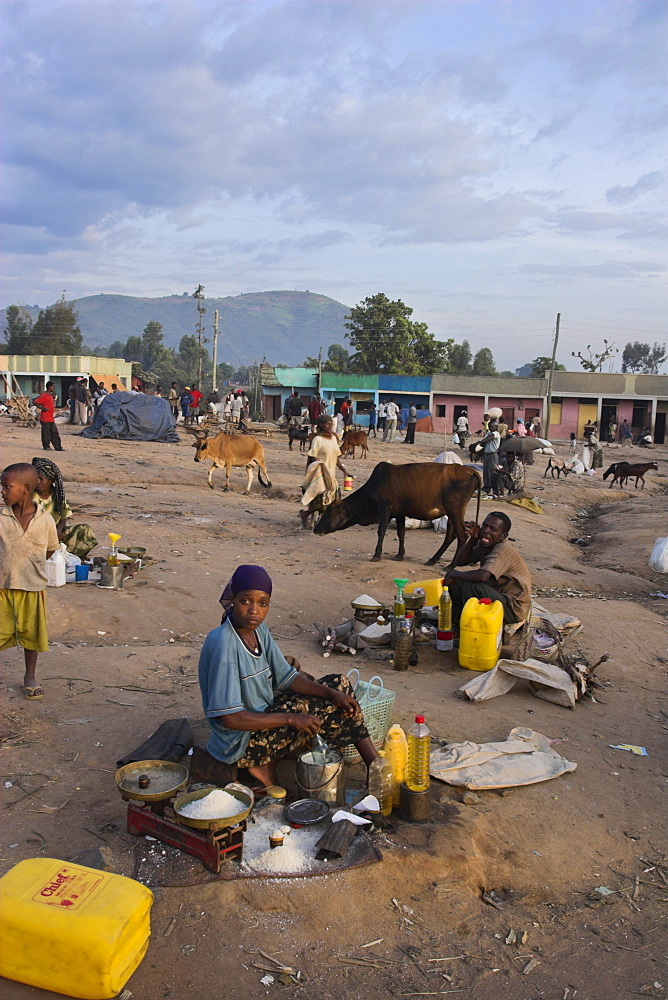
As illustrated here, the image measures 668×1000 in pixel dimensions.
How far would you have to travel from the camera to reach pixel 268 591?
4012 mm

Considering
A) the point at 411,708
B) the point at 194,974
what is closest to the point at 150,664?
the point at 411,708

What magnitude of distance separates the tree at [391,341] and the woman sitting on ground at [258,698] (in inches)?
2000

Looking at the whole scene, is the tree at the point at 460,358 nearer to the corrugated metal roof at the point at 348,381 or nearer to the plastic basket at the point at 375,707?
the corrugated metal roof at the point at 348,381

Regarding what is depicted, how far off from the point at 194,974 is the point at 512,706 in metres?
3.51

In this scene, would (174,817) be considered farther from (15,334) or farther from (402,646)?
(15,334)

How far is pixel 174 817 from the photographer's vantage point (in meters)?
3.76

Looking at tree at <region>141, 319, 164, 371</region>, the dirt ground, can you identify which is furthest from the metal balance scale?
tree at <region>141, 319, 164, 371</region>

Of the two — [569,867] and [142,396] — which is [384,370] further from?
[569,867]

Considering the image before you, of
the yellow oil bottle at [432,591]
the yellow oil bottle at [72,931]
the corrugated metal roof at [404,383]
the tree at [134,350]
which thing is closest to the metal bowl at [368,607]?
the yellow oil bottle at [432,591]

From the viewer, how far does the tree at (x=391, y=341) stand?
54.6 meters

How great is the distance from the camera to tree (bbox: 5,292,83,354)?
6303 centimetres

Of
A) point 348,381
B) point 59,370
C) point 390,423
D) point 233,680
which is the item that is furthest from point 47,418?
point 348,381

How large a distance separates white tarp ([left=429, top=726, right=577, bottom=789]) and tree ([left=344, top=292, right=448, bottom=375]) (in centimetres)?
5010

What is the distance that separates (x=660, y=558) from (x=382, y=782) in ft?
30.3
